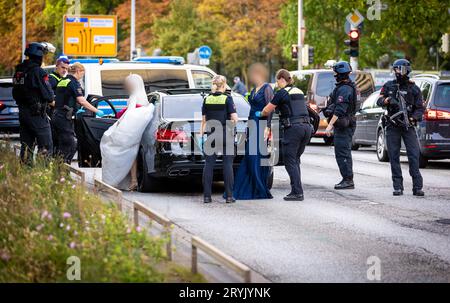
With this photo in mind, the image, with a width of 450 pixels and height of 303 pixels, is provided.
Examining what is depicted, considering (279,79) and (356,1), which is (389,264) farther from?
(356,1)

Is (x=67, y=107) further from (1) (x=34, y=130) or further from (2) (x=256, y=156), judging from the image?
(2) (x=256, y=156)

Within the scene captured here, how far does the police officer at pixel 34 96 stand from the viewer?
594 inches

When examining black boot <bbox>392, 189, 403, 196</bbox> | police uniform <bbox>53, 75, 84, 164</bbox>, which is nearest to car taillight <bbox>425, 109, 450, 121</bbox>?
black boot <bbox>392, 189, 403, 196</bbox>

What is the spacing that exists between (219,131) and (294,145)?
1052 mm

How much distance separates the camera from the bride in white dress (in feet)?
51.4

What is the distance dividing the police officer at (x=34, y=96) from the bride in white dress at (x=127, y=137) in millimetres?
870

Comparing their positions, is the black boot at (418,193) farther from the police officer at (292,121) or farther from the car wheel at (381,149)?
the car wheel at (381,149)

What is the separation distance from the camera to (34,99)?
49.6 feet

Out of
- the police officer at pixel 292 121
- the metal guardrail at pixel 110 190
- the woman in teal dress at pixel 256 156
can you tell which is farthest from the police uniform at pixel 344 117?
the metal guardrail at pixel 110 190

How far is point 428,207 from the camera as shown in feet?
46.4

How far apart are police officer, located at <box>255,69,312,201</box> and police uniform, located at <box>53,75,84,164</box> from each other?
3342 millimetres

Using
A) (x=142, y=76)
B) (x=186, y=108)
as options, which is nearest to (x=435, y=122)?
(x=142, y=76)
